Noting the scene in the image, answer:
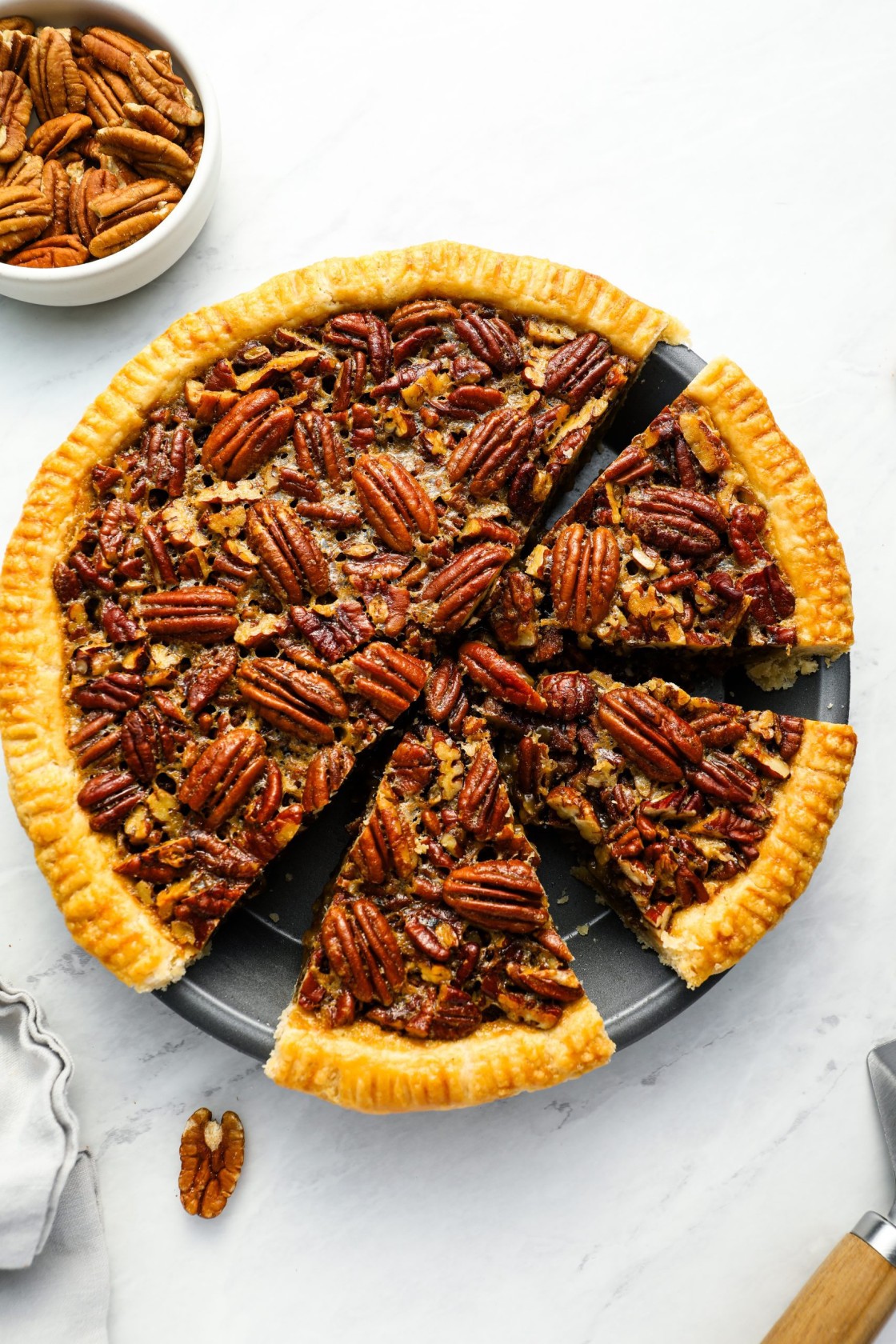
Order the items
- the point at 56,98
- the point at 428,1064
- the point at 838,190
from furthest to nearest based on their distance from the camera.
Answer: the point at 838,190
the point at 56,98
the point at 428,1064

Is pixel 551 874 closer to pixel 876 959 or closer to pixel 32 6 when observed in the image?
pixel 876 959

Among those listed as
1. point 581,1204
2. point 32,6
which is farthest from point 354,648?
point 32,6

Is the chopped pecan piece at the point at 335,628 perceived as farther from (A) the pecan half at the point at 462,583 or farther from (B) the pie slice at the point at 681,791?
(B) the pie slice at the point at 681,791

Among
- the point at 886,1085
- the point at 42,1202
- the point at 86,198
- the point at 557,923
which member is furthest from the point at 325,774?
the point at 886,1085

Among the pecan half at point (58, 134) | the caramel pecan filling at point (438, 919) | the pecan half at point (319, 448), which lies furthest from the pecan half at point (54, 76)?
the caramel pecan filling at point (438, 919)

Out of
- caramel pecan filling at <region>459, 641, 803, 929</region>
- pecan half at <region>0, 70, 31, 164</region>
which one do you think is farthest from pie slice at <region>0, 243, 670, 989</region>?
pecan half at <region>0, 70, 31, 164</region>

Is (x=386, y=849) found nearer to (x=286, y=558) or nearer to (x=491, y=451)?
(x=286, y=558)

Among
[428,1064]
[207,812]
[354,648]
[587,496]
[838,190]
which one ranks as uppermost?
[838,190]

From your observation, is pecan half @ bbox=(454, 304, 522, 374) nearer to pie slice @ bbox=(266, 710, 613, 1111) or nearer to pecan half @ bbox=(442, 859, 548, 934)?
pie slice @ bbox=(266, 710, 613, 1111)
